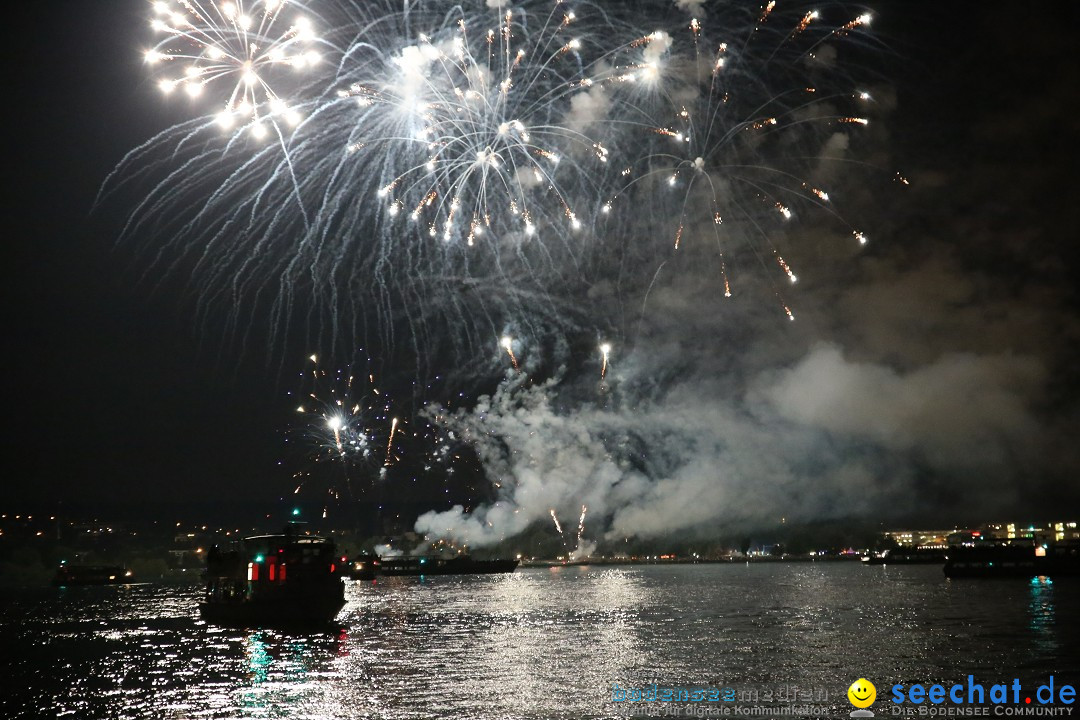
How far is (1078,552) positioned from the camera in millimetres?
135500

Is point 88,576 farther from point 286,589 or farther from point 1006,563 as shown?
point 1006,563

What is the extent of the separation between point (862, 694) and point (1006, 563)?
127 meters

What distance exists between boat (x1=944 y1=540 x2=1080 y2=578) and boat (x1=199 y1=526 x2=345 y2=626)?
105193 millimetres

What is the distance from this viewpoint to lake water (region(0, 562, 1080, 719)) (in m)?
22.6

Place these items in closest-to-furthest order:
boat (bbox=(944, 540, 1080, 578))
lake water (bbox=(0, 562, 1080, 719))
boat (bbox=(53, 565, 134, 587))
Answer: lake water (bbox=(0, 562, 1080, 719)), boat (bbox=(944, 540, 1080, 578)), boat (bbox=(53, 565, 134, 587))

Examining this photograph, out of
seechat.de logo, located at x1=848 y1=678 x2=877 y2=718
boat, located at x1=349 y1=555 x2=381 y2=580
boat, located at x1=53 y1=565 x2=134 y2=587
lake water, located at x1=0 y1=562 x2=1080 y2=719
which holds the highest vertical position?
seechat.de logo, located at x1=848 y1=678 x2=877 y2=718

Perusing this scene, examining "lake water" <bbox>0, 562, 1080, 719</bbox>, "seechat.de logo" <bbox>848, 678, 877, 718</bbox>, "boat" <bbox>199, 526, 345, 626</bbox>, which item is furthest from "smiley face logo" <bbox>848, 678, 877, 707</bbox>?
"boat" <bbox>199, 526, 345, 626</bbox>

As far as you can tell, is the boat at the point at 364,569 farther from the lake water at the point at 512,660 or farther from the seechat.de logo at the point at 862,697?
the seechat.de logo at the point at 862,697

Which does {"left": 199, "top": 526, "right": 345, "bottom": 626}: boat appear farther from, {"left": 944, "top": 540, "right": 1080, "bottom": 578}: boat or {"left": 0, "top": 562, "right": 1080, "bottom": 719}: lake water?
{"left": 944, "top": 540, "right": 1080, "bottom": 578}: boat

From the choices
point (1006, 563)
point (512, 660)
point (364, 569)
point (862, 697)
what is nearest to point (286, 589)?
point (512, 660)

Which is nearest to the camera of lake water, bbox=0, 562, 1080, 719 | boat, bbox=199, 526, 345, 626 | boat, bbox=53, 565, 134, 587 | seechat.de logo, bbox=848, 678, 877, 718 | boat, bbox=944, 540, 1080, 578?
seechat.de logo, bbox=848, 678, 877, 718

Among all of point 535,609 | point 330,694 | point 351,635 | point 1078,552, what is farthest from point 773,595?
point 1078,552

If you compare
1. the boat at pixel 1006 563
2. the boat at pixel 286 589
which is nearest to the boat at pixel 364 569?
the boat at pixel 1006 563

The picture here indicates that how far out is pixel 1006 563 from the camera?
130 m
